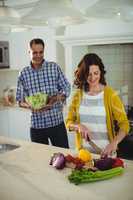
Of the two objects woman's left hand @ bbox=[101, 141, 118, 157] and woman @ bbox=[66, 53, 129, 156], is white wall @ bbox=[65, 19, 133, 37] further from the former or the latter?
woman's left hand @ bbox=[101, 141, 118, 157]

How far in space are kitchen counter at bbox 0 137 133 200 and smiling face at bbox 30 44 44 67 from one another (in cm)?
97

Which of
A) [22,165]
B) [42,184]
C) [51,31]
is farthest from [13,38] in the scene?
[42,184]

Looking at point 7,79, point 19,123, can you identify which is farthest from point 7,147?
point 7,79

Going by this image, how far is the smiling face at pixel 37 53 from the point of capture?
8.03 feet

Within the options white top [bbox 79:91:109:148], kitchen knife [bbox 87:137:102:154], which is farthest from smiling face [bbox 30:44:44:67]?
kitchen knife [bbox 87:137:102:154]

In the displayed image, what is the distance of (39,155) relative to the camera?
5.83 feet

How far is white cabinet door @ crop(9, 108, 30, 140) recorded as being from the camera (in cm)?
385

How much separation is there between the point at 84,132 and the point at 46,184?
1.44 ft

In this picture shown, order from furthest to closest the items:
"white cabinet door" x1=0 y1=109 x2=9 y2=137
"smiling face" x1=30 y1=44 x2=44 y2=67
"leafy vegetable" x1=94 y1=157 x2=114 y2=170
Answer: "white cabinet door" x1=0 y1=109 x2=9 y2=137 → "smiling face" x1=30 y1=44 x2=44 y2=67 → "leafy vegetable" x1=94 y1=157 x2=114 y2=170

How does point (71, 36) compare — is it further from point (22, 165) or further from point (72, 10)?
point (22, 165)

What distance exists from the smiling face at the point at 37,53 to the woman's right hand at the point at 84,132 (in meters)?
0.86

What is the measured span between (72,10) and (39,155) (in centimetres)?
81

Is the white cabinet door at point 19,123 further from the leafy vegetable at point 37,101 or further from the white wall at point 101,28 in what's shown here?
the leafy vegetable at point 37,101

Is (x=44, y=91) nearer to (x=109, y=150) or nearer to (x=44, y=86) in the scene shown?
(x=44, y=86)
